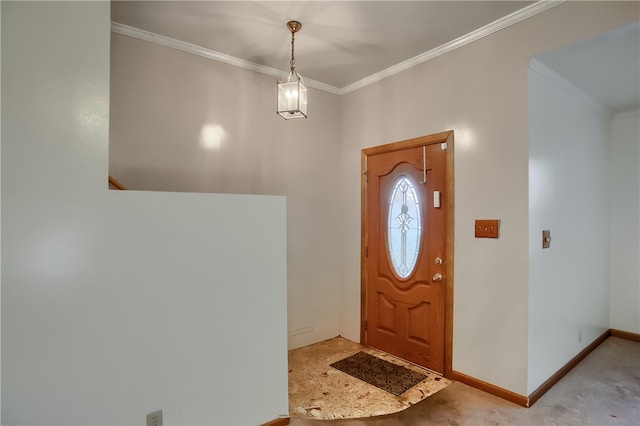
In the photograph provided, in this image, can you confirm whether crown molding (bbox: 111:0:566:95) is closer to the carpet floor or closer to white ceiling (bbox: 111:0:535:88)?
white ceiling (bbox: 111:0:535:88)

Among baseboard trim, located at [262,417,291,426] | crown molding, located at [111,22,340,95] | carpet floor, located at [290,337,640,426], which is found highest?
crown molding, located at [111,22,340,95]

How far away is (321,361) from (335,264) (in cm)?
105

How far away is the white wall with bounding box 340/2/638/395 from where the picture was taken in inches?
93.7

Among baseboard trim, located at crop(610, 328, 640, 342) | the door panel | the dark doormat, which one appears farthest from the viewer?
baseboard trim, located at crop(610, 328, 640, 342)

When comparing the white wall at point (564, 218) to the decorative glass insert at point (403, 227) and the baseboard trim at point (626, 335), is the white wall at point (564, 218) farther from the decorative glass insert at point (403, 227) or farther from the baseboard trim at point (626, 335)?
the decorative glass insert at point (403, 227)

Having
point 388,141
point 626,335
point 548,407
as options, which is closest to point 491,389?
point 548,407

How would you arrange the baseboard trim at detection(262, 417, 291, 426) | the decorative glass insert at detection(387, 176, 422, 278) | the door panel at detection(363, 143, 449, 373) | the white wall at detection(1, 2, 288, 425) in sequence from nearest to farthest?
1. the white wall at detection(1, 2, 288, 425)
2. the baseboard trim at detection(262, 417, 291, 426)
3. the door panel at detection(363, 143, 449, 373)
4. the decorative glass insert at detection(387, 176, 422, 278)

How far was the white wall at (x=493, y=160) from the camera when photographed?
7.80 feet

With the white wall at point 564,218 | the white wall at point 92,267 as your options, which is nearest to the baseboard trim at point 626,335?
the white wall at point 564,218

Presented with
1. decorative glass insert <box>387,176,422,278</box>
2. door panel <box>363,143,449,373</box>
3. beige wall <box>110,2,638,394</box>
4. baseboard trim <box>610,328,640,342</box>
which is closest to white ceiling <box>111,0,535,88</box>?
beige wall <box>110,2,638,394</box>

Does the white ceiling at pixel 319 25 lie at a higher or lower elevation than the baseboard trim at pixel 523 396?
higher

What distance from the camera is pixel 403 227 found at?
3.23m

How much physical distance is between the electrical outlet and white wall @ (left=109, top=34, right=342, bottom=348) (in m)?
1.62

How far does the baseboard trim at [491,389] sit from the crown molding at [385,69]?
2.70 meters
